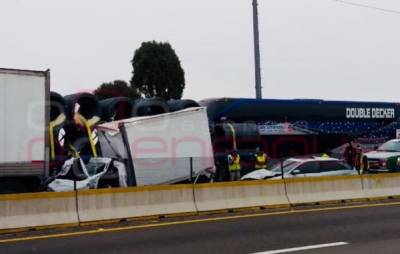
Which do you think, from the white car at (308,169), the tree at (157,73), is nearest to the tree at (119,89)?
the tree at (157,73)

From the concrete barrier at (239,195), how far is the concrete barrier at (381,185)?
3.15 meters

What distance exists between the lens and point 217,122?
2511 cm

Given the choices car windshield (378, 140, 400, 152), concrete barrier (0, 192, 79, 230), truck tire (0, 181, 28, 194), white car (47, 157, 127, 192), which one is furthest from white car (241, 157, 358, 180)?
concrete barrier (0, 192, 79, 230)

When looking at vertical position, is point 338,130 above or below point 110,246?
above

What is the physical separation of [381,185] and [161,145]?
6805 millimetres

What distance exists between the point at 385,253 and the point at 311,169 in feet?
34.8

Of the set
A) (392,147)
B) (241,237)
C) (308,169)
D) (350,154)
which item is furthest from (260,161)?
(241,237)

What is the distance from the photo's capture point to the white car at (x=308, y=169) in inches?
765

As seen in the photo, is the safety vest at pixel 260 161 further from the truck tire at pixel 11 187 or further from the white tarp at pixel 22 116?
the truck tire at pixel 11 187

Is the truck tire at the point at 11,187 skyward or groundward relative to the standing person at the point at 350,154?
groundward

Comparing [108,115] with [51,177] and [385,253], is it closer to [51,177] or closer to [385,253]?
[51,177]

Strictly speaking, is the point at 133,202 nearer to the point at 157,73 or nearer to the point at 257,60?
the point at 257,60

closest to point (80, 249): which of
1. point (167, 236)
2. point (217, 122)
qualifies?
point (167, 236)

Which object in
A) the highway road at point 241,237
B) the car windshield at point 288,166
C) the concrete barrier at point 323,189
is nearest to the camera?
the highway road at point 241,237
